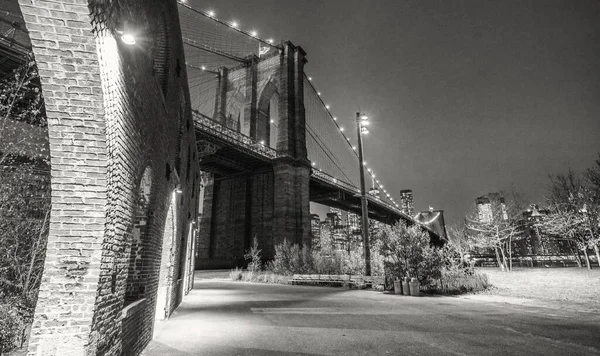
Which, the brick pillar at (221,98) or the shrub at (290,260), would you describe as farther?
the brick pillar at (221,98)

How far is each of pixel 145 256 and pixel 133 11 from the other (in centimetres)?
345

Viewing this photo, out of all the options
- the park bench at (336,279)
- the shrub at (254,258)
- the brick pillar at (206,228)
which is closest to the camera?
the park bench at (336,279)

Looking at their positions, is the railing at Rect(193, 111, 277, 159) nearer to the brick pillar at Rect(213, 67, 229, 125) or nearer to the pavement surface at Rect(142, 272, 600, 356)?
the brick pillar at Rect(213, 67, 229, 125)

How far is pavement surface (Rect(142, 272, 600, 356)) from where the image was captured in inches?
174

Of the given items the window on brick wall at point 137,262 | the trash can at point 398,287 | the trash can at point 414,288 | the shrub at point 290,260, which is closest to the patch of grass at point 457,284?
the trash can at point 414,288

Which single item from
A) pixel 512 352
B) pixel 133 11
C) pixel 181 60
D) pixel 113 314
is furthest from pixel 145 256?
pixel 512 352

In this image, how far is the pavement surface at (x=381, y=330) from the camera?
4430 mm

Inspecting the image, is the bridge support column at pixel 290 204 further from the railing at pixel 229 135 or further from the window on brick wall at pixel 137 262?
the window on brick wall at pixel 137 262

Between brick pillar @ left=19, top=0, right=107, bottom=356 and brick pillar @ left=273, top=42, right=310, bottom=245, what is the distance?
1737 centimetres

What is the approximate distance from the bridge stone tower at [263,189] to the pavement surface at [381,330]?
471 inches

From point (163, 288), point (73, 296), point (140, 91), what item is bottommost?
point (163, 288)

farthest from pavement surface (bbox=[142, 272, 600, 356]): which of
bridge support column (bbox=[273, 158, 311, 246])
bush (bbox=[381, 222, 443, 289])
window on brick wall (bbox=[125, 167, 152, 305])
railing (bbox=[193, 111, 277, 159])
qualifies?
bridge support column (bbox=[273, 158, 311, 246])

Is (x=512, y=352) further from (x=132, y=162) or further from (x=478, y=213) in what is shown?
(x=478, y=213)

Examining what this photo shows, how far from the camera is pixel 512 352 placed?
4184 mm
